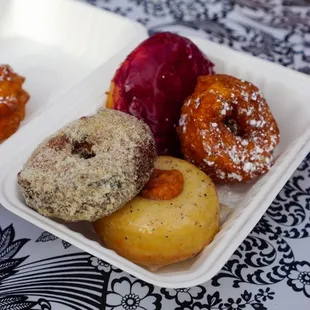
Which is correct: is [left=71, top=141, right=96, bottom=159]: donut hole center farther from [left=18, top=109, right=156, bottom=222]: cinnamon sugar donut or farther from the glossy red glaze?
the glossy red glaze

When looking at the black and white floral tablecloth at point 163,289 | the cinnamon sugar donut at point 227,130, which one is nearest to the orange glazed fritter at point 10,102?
the black and white floral tablecloth at point 163,289

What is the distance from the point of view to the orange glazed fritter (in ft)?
4.37

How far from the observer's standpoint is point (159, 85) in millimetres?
1237

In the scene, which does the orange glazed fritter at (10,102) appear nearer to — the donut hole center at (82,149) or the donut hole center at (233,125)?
the donut hole center at (82,149)

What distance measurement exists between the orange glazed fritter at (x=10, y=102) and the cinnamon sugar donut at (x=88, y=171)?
0.99 ft

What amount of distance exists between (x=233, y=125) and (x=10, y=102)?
530 millimetres

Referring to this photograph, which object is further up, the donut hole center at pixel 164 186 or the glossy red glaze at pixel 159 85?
the glossy red glaze at pixel 159 85

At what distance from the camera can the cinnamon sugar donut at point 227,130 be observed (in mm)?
1146

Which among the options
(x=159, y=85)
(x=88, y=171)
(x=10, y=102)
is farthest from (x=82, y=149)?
(x=10, y=102)

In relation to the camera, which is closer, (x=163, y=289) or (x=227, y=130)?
(x=163, y=289)

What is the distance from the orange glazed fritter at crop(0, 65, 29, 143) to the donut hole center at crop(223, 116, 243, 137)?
50cm

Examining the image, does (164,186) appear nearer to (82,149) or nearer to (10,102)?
(82,149)

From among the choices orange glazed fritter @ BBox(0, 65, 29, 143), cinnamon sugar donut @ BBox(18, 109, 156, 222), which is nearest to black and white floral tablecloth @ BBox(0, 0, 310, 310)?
cinnamon sugar donut @ BBox(18, 109, 156, 222)

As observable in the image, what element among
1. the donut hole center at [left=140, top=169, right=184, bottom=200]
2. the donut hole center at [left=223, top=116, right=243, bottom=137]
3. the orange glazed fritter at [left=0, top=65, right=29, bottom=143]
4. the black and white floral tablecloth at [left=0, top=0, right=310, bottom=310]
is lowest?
the black and white floral tablecloth at [left=0, top=0, right=310, bottom=310]
